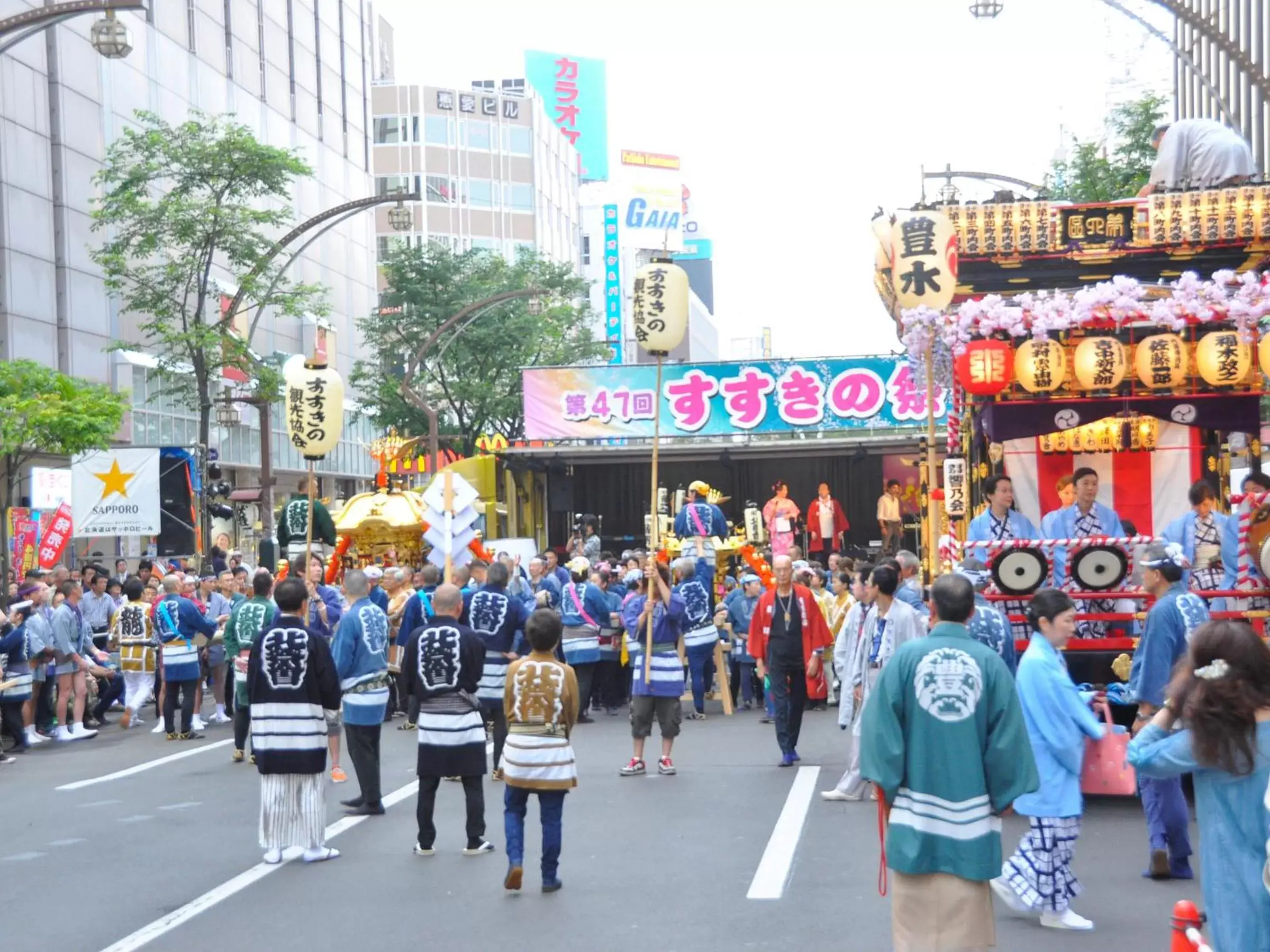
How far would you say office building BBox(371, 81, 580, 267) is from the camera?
2997 inches

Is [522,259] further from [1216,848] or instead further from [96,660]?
[1216,848]

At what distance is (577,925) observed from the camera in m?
8.27

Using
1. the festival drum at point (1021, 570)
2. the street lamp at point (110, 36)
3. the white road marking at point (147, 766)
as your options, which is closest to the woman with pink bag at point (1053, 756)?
the festival drum at point (1021, 570)

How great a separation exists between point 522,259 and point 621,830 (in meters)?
39.0

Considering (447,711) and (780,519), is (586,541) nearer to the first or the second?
(780,519)

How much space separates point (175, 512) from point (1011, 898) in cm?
1768

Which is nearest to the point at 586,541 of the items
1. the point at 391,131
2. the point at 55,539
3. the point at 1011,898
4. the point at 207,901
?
the point at 55,539

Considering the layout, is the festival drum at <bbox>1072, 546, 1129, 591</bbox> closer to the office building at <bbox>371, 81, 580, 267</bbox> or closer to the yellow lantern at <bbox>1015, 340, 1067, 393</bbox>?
the yellow lantern at <bbox>1015, 340, 1067, 393</bbox>

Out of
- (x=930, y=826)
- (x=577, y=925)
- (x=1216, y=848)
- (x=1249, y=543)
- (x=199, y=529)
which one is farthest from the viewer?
(x=199, y=529)

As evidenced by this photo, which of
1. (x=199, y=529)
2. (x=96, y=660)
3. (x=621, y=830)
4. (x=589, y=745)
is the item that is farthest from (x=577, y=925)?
(x=199, y=529)

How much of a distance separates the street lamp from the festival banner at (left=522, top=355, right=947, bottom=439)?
53.8ft

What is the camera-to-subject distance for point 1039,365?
1520 centimetres

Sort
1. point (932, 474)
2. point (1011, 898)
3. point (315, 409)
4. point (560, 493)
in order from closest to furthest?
point (1011, 898) → point (932, 474) → point (315, 409) → point (560, 493)

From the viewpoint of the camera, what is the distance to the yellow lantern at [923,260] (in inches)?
566
